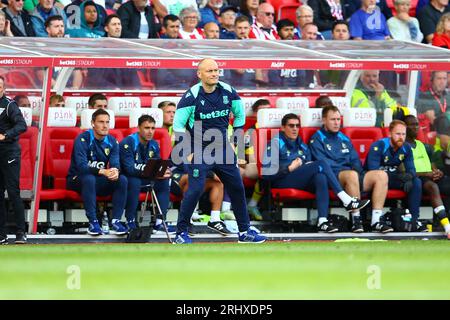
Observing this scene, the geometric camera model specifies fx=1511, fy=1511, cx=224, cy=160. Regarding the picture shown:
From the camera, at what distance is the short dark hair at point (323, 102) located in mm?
20312

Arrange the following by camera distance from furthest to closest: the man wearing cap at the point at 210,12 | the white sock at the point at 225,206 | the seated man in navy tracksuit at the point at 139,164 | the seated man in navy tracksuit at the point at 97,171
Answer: the man wearing cap at the point at 210,12
the white sock at the point at 225,206
the seated man in navy tracksuit at the point at 139,164
the seated man in navy tracksuit at the point at 97,171

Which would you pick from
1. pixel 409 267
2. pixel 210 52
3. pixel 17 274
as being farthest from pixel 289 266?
pixel 210 52

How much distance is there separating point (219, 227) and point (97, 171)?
1690 mm

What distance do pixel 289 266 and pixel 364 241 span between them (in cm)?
350

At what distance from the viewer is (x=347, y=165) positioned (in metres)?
19.8

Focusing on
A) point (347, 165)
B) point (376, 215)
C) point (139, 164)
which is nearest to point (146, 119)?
point (139, 164)

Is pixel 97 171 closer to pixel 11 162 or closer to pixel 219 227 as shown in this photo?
pixel 11 162

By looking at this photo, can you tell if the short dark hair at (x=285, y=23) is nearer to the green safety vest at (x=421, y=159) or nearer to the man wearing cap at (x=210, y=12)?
the man wearing cap at (x=210, y=12)

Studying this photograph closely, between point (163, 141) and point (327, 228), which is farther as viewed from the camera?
point (163, 141)

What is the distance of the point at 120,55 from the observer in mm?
19375

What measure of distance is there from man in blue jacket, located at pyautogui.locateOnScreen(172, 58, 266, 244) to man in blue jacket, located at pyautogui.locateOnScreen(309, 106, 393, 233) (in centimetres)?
260

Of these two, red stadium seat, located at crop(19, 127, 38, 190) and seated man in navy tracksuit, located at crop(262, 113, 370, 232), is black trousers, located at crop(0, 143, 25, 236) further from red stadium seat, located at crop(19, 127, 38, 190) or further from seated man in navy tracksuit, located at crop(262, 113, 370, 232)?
seated man in navy tracksuit, located at crop(262, 113, 370, 232)

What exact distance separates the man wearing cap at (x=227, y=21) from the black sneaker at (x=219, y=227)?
4.89 m

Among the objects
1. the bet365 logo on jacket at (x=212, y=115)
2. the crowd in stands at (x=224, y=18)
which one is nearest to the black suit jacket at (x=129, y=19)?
the crowd in stands at (x=224, y=18)
